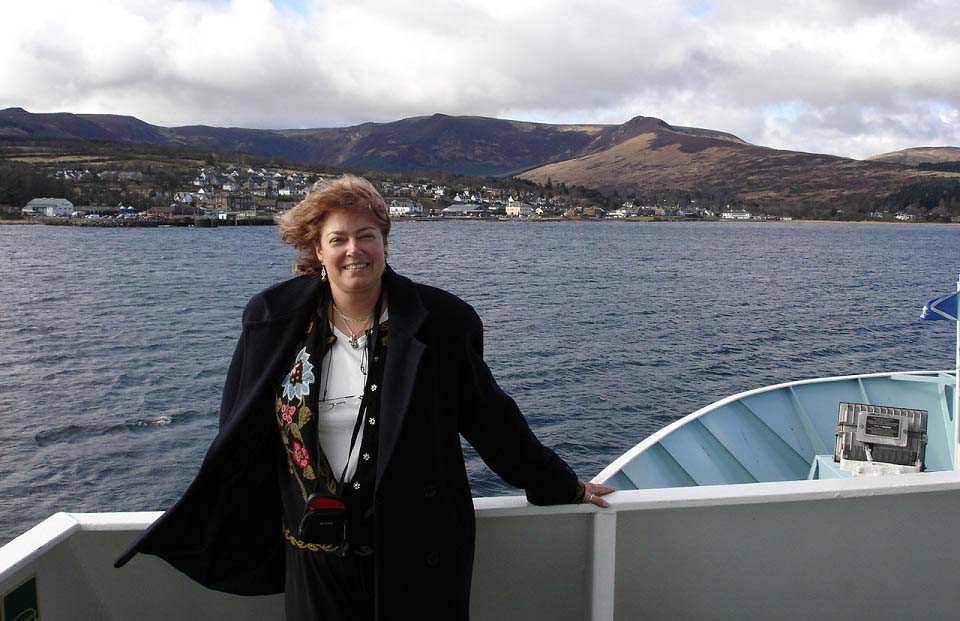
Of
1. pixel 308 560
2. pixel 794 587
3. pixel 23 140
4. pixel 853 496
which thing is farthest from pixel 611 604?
pixel 23 140

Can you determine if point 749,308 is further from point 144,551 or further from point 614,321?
point 144,551

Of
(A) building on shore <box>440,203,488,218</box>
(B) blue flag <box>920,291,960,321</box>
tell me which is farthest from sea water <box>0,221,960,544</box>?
(A) building on shore <box>440,203,488,218</box>

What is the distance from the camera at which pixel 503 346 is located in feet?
80.1

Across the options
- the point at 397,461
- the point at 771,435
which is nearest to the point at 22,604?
the point at 397,461

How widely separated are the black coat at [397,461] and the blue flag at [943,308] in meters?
4.15

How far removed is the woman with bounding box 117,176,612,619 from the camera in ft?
7.07

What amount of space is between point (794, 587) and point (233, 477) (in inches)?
78.9

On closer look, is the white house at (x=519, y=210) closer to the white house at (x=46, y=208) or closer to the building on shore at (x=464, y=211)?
the building on shore at (x=464, y=211)

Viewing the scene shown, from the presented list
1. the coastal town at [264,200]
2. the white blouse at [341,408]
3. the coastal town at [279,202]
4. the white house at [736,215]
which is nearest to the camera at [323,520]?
Answer: the white blouse at [341,408]

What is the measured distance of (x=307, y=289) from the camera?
2357 millimetres

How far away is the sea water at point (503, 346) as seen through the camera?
14.8 meters

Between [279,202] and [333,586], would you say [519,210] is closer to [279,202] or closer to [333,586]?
[279,202]

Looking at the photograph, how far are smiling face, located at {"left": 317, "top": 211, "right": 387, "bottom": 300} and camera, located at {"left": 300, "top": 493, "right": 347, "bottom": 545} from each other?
59 centimetres


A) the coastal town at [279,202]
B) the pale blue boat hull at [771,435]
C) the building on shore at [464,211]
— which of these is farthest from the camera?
the building on shore at [464,211]
